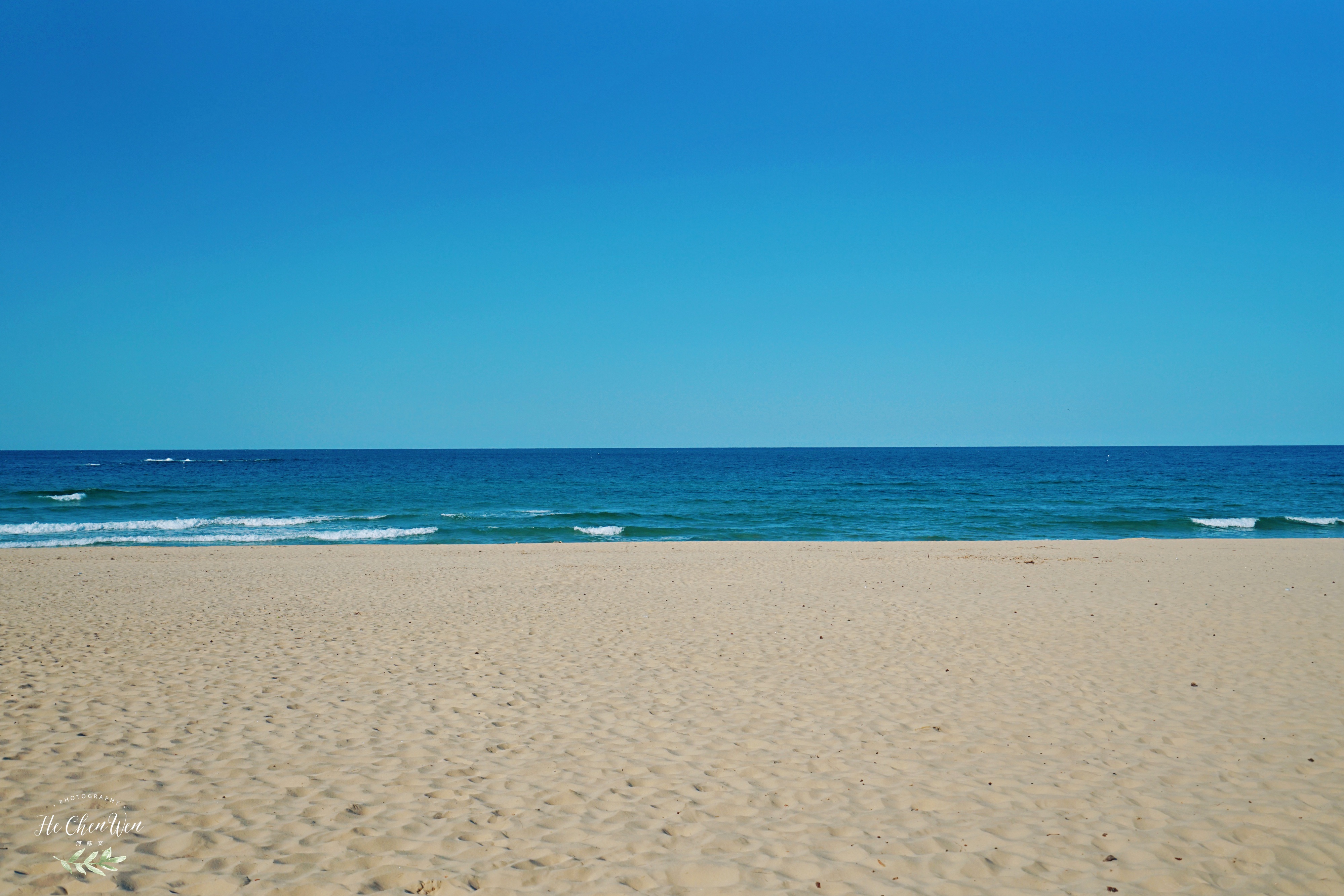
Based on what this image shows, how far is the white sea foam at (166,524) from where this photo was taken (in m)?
30.6

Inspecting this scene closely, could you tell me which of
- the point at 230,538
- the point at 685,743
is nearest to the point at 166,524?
the point at 230,538

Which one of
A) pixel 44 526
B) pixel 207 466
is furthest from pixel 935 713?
pixel 207 466

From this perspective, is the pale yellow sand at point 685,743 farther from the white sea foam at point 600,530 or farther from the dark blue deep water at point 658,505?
the dark blue deep water at point 658,505

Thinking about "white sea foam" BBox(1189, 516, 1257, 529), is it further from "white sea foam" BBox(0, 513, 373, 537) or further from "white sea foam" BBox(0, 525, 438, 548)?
"white sea foam" BBox(0, 513, 373, 537)

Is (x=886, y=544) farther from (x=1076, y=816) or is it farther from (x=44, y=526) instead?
(x=44, y=526)

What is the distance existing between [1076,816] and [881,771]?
4.75 ft

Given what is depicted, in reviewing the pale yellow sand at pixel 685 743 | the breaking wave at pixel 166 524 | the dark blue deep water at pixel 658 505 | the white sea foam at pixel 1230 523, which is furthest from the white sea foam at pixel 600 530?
the white sea foam at pixel 1230 523

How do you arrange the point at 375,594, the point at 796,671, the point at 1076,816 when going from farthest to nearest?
the point at 375,594 < the point at 796,671 < the point at 1076,816

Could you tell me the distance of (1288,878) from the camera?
472cm

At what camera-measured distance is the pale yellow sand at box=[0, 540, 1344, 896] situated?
484 centimetres

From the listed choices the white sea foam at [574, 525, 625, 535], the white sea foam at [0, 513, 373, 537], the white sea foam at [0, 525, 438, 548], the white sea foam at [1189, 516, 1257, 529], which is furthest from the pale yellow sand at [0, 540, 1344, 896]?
the white sea foam at [1189, 516, 1257, 529]

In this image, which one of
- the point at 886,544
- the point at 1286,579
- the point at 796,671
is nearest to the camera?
the point at 796,671

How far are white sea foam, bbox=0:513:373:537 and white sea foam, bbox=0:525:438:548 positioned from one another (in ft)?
3.81

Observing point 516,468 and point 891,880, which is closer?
point 891,880
